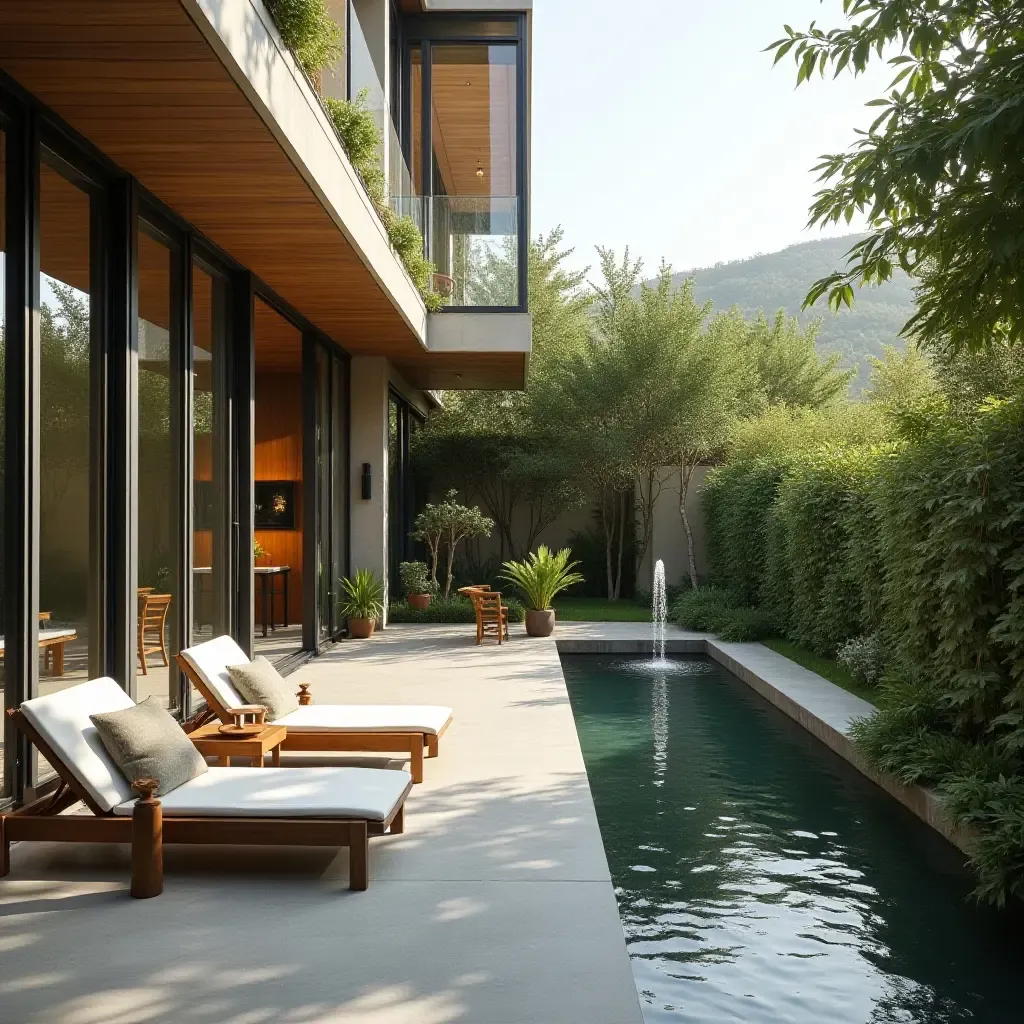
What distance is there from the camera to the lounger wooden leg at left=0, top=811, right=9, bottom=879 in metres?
4.50

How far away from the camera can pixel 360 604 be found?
45.2 feet

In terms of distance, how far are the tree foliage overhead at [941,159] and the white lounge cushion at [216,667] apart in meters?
3.79

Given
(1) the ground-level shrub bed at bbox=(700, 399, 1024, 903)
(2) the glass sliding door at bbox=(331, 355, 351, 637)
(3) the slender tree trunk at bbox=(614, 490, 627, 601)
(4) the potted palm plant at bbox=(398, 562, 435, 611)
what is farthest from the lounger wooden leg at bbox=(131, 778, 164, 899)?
(3) the slender tree trunk at bbox=(614, 490, 627, 601)

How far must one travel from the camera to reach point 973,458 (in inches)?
237

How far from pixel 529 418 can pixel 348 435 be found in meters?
7.31

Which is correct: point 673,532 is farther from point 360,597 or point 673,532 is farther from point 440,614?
point 360,597

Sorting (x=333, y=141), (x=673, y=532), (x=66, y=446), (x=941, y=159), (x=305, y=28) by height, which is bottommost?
(x=673, y=532)

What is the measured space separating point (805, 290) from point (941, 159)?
7469 centimetres

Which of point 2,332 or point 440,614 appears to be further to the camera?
point 440,614

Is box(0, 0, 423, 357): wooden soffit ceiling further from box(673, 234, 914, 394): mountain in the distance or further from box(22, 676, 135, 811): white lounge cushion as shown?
box(673, 234, 914, 394): mountain in the distance

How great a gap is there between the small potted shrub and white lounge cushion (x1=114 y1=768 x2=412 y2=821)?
8498 mm

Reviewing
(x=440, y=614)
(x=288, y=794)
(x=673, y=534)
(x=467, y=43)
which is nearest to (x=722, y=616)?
(x=440, y=614)

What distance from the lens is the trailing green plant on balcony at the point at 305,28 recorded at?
228 inches

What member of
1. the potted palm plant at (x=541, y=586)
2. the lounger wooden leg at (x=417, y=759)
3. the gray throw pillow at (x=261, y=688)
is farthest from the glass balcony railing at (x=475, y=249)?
the lounger wooden leg at (x=417, y=759)
